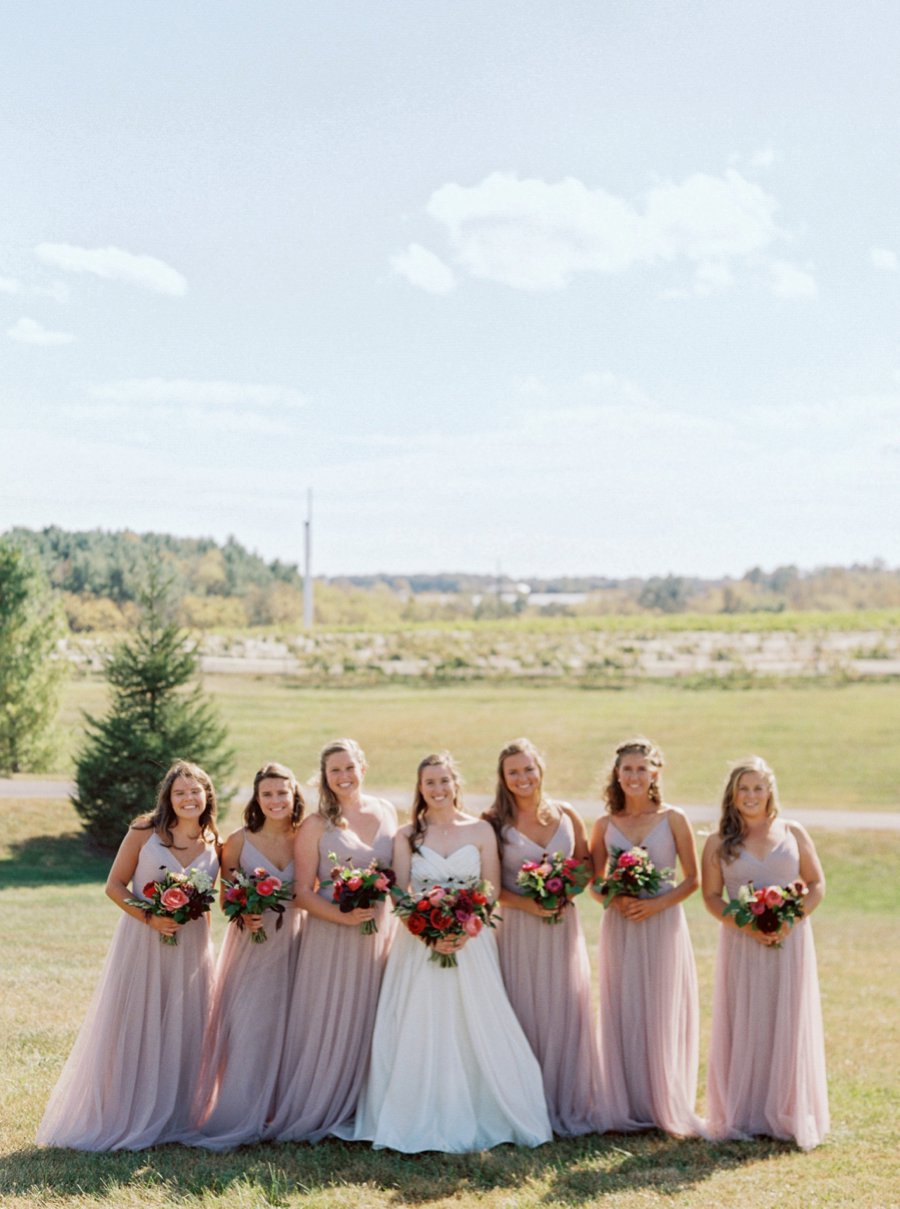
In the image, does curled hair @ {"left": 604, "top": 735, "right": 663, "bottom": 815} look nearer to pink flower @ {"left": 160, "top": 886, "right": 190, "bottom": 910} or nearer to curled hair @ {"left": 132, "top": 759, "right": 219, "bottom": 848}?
curled hair @ {"left": 132, "top": 759, "right": 219, "bottom": 848}

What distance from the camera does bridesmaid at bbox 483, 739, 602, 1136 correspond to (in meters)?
7.06

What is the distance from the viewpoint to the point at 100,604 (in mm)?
27891

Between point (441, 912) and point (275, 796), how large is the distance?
114 centimetres

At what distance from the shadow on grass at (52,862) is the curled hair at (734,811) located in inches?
480

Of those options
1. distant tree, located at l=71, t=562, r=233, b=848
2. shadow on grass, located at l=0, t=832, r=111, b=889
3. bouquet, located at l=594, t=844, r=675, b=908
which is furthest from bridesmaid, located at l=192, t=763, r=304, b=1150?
distant tree, located at l=71, t=562, r=233, b=848

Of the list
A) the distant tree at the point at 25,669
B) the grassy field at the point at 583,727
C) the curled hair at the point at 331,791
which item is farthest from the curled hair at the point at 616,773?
the grassy field at the point at 583,727

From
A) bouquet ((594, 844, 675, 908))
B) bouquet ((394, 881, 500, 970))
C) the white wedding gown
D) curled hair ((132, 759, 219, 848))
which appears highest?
curled hair ((132, 759, 219, 848))

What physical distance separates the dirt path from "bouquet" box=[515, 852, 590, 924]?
13716 millimetres

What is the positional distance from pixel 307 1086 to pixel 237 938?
2.91 feet

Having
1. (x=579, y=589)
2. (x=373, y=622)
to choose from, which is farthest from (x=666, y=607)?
(x=373, y=622)

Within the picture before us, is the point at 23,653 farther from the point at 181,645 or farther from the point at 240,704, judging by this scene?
the point at 240,704

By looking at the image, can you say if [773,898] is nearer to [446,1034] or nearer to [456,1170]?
[446,1034]

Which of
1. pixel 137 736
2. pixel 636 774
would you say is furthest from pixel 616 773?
pixel 137 736

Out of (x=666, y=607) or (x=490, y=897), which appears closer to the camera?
(x=490, y=897)
